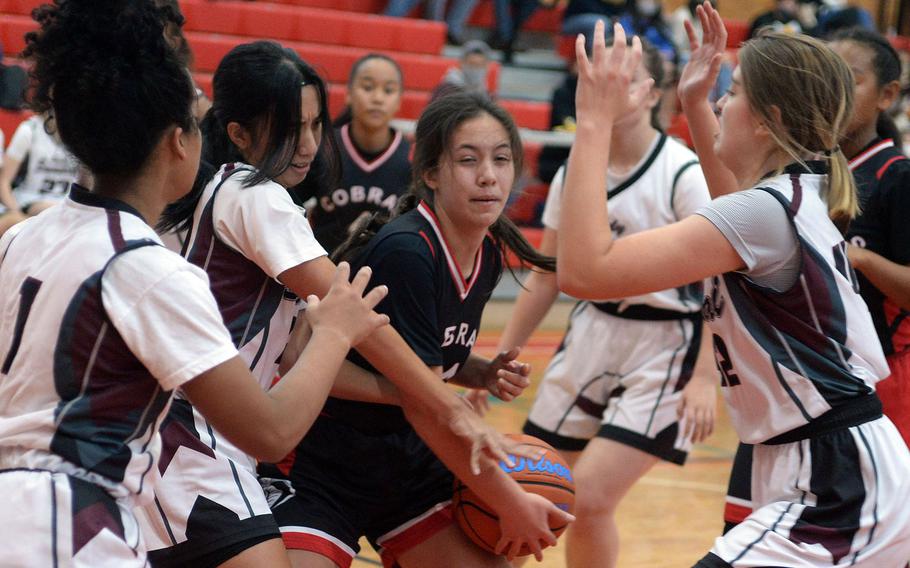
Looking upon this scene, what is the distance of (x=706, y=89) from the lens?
9.76 feet

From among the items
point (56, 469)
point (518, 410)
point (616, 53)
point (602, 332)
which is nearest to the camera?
point (56, 469)

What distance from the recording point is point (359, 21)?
1191cm

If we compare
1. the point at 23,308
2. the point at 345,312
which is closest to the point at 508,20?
the point at 345,312

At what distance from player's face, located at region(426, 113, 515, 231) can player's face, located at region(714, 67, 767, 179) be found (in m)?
0.63

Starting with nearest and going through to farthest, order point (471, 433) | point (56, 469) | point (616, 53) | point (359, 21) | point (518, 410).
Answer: point (56, 469)
point (616, 53)
point (471, 433)
point (518, 410)
point (359, 21)

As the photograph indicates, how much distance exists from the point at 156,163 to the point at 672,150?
2672mm

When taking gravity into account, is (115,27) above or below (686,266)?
above

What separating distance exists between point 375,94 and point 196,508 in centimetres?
384

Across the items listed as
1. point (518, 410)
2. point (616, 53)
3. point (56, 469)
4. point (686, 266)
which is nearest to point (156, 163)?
point (56, 469)

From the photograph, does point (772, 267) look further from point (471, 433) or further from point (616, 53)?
point (471, 433)

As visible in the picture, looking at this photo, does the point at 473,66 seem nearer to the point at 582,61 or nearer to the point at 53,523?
the point at 582,61

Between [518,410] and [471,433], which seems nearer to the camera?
[471,433]

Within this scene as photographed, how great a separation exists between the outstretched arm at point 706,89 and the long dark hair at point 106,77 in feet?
4.58

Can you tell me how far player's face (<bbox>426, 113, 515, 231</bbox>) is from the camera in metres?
3.03
